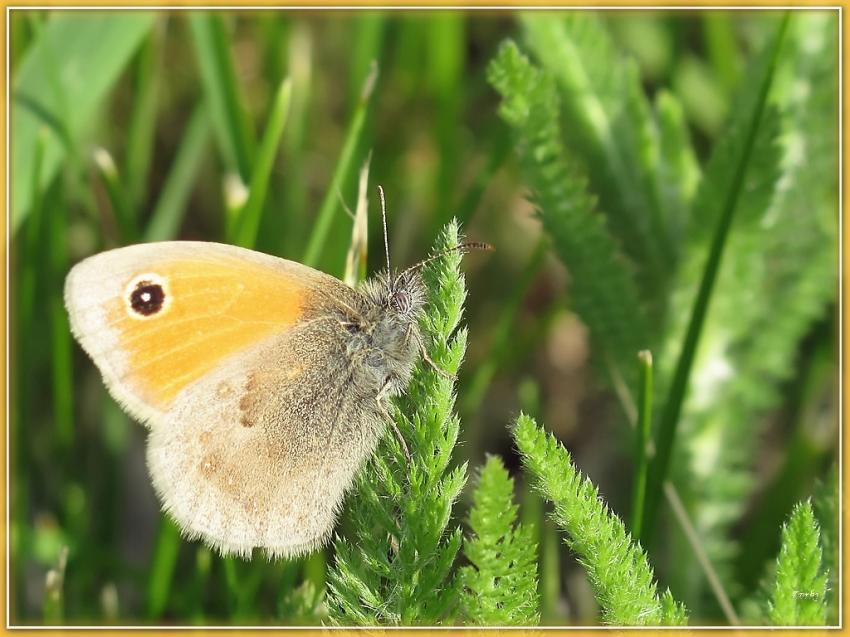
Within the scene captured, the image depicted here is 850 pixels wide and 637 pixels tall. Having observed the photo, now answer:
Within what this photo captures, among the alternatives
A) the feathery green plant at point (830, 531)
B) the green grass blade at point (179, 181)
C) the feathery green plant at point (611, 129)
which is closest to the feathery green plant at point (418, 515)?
the feathery green plant at point (830, 531)

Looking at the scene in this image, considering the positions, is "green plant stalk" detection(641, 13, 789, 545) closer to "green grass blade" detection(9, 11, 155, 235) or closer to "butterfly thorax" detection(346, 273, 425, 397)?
"butterfly thorax" detection(346, 273, 425, 397)

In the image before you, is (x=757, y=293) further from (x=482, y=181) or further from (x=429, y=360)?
(x=429, y=360)

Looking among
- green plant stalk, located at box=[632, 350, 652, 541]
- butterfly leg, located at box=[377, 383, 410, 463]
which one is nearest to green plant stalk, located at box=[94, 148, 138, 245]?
butterfly leg, located at box=[377, 383, 410, 463]

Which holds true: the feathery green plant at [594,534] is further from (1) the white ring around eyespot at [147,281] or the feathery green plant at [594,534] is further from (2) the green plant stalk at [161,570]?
(2) the green plant stalk at [161,570]

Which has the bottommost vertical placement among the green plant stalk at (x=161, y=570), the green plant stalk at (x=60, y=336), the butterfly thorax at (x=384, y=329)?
the green plant stalk at (x=161, y=570)

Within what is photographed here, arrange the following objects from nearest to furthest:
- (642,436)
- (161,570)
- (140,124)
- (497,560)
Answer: (497,560) → (642,436) → (161,570) → (140,124)

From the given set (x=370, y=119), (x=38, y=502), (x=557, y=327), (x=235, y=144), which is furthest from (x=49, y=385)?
(x=557, y=327)

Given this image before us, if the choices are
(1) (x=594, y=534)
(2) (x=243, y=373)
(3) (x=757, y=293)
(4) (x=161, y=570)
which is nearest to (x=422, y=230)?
(3) (x=757, y=293)
